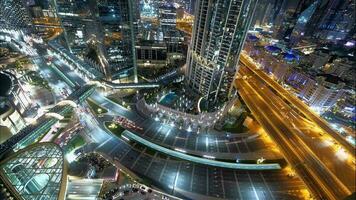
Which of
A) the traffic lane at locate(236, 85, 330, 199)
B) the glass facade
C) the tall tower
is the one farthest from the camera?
the tall tower

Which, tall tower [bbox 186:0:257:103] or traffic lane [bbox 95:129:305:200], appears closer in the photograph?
traffic lane [bbox 95:129:305:200]

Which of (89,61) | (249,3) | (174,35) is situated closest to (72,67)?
(89,61)

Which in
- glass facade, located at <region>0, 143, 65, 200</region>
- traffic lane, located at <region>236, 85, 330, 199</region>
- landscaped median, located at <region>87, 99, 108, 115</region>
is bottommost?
landscaped median, located at <region>87, 99, 108, 115</region>

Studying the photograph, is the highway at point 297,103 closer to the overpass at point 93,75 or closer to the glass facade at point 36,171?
the overpass at point 93,75

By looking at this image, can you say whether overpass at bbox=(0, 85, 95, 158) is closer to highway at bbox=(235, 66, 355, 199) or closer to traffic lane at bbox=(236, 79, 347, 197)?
highway at bbox=(235, 66, 355, 199)

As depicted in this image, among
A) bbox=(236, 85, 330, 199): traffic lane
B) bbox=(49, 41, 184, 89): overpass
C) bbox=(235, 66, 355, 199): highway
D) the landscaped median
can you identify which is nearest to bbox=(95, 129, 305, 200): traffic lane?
bbox=(236, 85, 330, 199): traffic lane

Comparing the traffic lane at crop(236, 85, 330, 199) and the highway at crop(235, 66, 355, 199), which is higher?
the highway at crop(235, 66, 355, 199)

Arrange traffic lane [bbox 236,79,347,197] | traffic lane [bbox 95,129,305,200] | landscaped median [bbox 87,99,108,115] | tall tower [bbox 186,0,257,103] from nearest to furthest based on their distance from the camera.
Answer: traffic lane [bbox 236,79,347,197]
traffic lane [bbox 95,129,305,200]
tall tower [bbox 186,0,257,103]
landscaped median [bbox 87,99,108,115]

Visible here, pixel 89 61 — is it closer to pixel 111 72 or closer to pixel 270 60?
pixel 111 72
